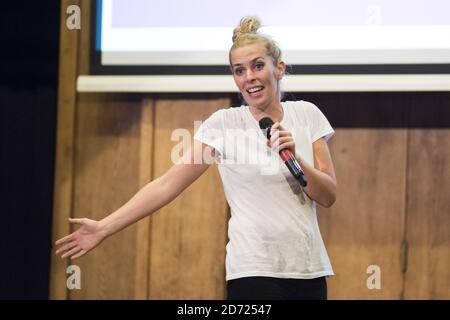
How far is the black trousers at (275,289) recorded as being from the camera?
69.4 inches

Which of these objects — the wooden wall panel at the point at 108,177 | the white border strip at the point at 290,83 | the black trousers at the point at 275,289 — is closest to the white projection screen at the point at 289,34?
the white border strip at the point at 290,83

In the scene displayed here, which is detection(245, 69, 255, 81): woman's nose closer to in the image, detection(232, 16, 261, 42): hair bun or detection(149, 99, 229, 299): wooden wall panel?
detection(232, 16, 261, 42): hair bun

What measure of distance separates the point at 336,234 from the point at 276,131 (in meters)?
1.34

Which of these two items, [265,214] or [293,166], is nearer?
[293,166]

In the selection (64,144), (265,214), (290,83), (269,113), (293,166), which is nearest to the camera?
(293,166)

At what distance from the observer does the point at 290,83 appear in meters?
2.79

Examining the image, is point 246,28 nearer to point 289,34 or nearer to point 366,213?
point 289,34

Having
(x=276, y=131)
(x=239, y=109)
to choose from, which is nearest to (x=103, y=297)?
(x=239, y=109)

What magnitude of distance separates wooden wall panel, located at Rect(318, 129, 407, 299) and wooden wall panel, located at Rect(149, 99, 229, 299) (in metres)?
0.45

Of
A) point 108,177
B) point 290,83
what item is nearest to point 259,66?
point 290,83

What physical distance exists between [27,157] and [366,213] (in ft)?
5.02

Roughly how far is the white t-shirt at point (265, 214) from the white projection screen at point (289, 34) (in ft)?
3.04

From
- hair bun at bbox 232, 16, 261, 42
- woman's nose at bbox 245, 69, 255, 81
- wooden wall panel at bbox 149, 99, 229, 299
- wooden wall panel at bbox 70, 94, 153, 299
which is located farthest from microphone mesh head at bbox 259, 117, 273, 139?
wooden wall panel at bbox 70, 94, 153, 299

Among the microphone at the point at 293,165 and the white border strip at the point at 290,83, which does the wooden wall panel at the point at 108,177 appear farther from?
the microphone at the point at 293,165
